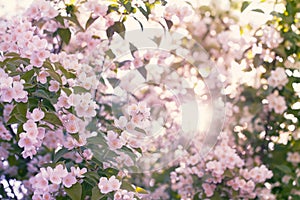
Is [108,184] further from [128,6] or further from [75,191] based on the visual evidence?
[128,6]

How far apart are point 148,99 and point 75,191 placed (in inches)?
63.2

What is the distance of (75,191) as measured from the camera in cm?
131

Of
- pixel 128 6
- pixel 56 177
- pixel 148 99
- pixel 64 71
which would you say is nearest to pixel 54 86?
pixel 64 71

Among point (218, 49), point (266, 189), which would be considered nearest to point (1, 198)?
point (266, 189)

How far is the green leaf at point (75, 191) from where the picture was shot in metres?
1.30

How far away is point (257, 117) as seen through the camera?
247 centimetres

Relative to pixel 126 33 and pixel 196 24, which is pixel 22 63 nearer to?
pixel 126 33

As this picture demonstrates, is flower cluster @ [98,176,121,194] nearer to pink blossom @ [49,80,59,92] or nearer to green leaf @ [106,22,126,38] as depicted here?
pink blossom @ [49,80,59,92]

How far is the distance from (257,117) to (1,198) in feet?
3.75

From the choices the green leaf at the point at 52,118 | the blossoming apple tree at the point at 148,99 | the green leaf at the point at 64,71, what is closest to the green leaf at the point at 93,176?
the blossoming apple tree at the point at 148,99

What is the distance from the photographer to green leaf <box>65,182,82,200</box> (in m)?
1.30

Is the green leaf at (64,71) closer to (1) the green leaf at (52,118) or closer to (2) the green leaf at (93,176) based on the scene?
(1) the green leaf at (52,118)

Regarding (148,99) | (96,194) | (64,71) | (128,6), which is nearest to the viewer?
(96,194)

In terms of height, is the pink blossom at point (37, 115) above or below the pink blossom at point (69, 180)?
above
